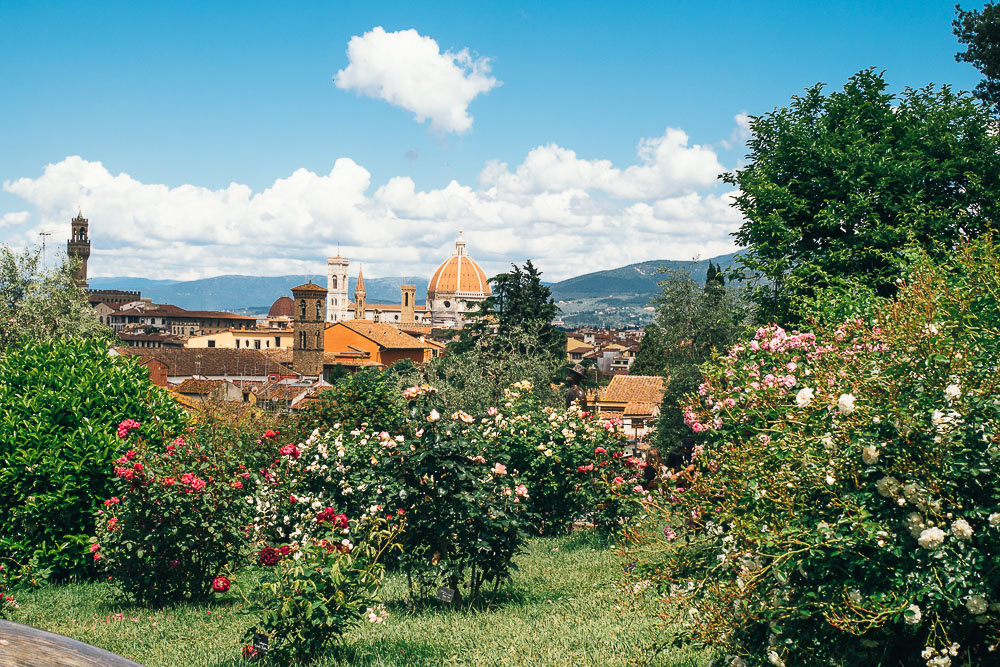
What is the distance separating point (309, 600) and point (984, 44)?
2116 cm

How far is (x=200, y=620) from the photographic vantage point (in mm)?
7801

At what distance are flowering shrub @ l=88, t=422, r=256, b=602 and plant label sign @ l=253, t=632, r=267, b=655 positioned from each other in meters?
2.81

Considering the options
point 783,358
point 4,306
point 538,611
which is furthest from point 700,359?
point 4,306

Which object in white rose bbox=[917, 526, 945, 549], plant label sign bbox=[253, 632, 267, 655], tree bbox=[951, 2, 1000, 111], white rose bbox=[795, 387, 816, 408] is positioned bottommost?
plant label sign bbox=[253, 632, 267, 655]

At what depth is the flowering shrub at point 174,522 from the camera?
8023 millimetres

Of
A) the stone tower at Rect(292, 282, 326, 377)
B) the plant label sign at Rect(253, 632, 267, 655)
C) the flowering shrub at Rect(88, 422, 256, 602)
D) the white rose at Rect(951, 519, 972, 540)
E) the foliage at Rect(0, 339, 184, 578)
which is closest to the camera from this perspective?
the white rose at Rect(951, 519, 972, 540)

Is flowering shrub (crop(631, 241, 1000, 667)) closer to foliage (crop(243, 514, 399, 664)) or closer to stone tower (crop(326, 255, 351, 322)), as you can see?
foliage (crop(243, 514, 399, 664))

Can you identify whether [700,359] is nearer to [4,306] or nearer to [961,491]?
[961,491]

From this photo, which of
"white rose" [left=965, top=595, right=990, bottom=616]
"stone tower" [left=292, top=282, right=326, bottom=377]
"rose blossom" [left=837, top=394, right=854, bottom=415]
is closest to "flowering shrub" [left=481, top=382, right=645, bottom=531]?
"rose blossom" [left=837, top=394, right=854, bottom=415]

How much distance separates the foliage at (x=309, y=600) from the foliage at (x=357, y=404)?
24.4 ft

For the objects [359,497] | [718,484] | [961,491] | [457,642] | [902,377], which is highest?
[902,377]

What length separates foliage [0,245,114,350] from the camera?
3500 centimetres

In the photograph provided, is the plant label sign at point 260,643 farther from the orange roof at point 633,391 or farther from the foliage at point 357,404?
the orange roof at point 633,391

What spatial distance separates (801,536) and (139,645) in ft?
19.2
